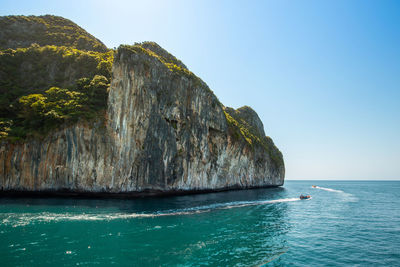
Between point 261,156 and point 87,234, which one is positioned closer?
point 87,234

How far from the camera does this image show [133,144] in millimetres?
37719

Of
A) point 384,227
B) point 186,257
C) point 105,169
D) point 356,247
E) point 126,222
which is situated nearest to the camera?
point 186,257

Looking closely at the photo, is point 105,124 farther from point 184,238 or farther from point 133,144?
point 184,238

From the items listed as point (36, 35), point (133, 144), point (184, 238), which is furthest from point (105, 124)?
point (36, 35)

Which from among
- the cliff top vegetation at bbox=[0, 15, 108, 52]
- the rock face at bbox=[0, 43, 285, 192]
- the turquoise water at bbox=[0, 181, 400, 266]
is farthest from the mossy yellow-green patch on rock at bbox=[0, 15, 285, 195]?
the cliff top vegetation at bbox=[0, 15, 108, 52]

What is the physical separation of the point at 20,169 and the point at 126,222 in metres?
27.1

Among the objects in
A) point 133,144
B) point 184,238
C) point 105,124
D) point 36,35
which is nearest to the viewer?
point 184,238

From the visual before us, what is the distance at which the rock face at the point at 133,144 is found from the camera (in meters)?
34.0

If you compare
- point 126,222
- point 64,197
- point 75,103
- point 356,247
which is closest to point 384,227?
point 356,247

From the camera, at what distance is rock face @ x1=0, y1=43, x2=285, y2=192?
112 feet

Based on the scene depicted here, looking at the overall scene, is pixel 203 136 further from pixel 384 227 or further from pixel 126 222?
pixel 384 227

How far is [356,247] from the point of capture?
52.9ft

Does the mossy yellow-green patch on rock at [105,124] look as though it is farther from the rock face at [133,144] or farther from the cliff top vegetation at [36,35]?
the cliff top vegetation at [36,35]

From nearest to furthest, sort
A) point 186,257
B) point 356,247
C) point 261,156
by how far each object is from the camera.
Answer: point 186,257 < point 356,247 < point 261,156
